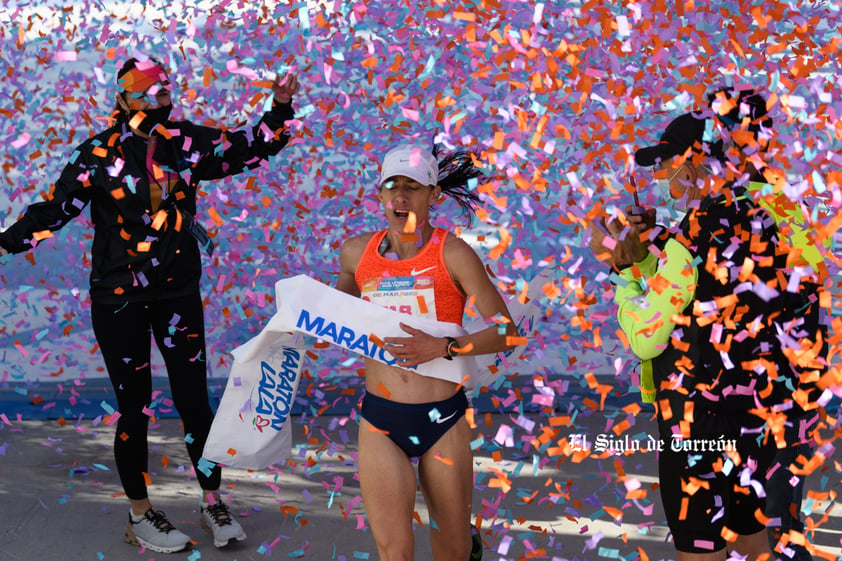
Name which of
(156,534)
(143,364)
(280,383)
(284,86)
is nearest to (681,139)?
(280,383)

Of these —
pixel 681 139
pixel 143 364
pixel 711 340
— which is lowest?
pixel 143 364

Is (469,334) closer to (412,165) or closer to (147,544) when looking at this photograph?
(412,165)

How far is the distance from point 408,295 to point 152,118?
5.47ft

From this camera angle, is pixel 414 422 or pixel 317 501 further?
pixel 317 501

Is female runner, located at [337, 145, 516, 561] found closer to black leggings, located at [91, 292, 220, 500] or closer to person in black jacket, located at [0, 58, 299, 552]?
person in black jacket, located at [0, 58, 299, 552]

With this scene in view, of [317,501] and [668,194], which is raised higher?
[668,194]

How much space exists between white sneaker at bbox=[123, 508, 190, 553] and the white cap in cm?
210

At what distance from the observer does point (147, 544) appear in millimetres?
4770

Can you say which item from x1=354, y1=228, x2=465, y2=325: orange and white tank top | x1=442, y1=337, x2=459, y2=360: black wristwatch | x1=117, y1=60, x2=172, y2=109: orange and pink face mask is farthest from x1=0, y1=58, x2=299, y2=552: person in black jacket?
x1=442, y1=337, x2=459, y2=360: black wristwatch

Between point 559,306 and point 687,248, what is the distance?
455 centimetres

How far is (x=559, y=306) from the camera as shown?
7695 mm

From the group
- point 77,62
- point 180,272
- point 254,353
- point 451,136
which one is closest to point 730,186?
point 254,353

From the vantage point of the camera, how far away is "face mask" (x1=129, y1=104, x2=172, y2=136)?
4609mm

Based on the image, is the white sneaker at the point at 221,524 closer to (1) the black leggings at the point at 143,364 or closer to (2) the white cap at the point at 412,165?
(1) the black leggings at the point at 143,364
